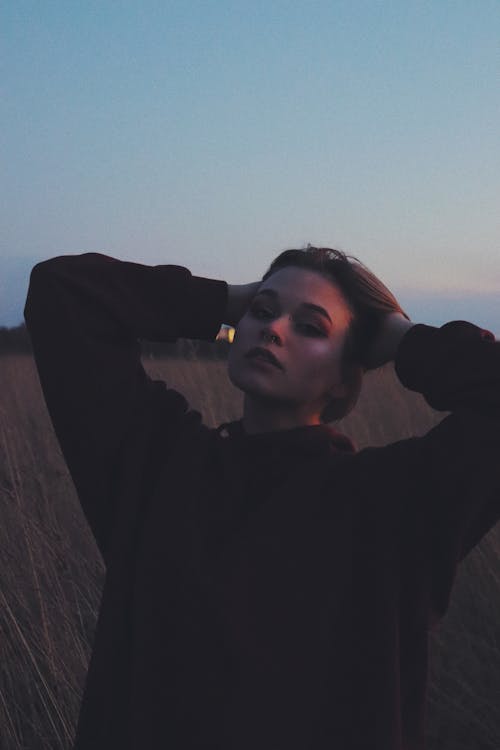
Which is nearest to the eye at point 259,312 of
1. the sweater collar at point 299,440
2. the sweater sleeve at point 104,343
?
the sweater sleeve at point 104,343

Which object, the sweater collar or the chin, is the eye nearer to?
the chin

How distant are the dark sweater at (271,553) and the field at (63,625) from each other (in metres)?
0.74

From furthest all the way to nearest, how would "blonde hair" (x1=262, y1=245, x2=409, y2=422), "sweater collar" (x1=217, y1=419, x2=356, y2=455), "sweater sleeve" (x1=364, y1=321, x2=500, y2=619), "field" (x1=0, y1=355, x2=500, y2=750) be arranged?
"field" (x1=0, y1=355, x2=500, y2=750) → "blonde hair" (x1=262, y1=245, x2=409, y2=422) → "sweater collar" (x1=217, y1=419, x2=356, y2=455) → "sweater sleeve" (x1=364, y1=321, x2=500, y2=619)

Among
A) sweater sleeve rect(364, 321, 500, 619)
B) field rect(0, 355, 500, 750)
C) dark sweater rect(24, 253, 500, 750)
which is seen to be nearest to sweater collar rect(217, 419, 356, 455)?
dark sweater rect(24, 253, 500, 750)

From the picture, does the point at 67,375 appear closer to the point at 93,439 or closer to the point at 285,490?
the point at 93,439

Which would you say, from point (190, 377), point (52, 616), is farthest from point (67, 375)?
point (190, 377)

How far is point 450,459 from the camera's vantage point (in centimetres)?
128

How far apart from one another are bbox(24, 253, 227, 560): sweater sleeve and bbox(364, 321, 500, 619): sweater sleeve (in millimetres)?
469

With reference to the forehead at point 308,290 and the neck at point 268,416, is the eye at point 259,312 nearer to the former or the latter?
the forehead at point 308,290

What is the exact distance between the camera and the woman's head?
1501 mm

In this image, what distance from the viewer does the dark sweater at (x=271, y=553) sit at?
129 centimetres

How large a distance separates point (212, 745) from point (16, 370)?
466cm

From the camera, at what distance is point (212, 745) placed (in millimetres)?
1278

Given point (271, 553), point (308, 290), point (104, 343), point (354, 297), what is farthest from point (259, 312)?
point (271, 553)
